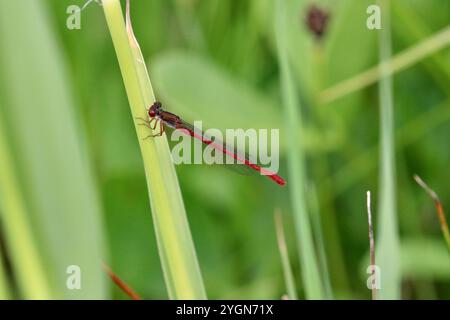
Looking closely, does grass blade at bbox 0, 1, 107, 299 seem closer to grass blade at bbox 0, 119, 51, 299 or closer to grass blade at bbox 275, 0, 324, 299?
grass blade at bbox 0, 119, 51, 299

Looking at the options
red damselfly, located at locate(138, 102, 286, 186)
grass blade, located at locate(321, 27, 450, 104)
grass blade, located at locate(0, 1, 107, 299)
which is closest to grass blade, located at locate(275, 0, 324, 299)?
red damselfly, located at locate(138, 102, 286, 186)

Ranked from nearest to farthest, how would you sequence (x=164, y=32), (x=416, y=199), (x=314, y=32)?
(x=314, y=32), (x=416, y=199), (x=164, y=32)

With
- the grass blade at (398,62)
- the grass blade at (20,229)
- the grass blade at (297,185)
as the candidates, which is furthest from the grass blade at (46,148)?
the grass blade at (398,62)

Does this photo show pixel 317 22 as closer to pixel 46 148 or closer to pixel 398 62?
pixel 398 62

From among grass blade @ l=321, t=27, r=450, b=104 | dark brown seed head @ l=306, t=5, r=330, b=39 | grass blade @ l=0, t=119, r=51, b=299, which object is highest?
dark brown seed head @ l=306, t=5, r=330, b=39

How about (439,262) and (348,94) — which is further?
(348,94)

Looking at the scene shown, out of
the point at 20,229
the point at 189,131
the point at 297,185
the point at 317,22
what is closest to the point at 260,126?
the point at 317,22
